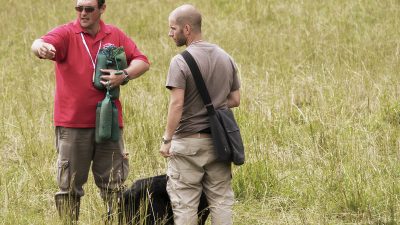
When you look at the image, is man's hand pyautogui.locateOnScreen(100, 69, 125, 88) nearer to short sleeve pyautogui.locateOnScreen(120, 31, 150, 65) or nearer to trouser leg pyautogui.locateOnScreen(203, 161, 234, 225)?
short sleeve pyautogui.locateOnScreen(120, 31, 150, 65)

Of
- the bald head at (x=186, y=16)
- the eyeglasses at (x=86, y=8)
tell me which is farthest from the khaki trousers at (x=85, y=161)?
the bald head at (x=186, y=16)

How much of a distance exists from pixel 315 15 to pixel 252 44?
4.79 feet

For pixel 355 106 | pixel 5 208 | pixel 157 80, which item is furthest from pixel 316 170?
pixel 157 80

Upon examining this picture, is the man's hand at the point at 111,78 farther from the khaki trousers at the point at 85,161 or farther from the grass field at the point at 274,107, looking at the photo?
the grass field at the point at 274,107

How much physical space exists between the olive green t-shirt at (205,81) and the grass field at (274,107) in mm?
967

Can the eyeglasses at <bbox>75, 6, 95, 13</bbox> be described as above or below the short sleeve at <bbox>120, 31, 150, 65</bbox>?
above

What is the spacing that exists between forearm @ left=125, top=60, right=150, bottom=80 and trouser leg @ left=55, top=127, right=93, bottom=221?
18.0 inches

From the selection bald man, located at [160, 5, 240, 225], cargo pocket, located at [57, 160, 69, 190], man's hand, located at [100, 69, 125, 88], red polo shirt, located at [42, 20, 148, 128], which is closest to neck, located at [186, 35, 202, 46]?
bald man, located at [160, 5, 240, 225]

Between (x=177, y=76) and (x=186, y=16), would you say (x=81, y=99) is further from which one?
(x=186, y=16)

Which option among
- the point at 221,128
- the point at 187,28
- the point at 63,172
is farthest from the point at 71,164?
the point at 187,28

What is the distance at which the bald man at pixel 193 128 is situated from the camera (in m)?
4.56

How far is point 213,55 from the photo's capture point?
4.64 meters

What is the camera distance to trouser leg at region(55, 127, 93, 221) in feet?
16.5

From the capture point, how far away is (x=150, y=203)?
4.81 m
